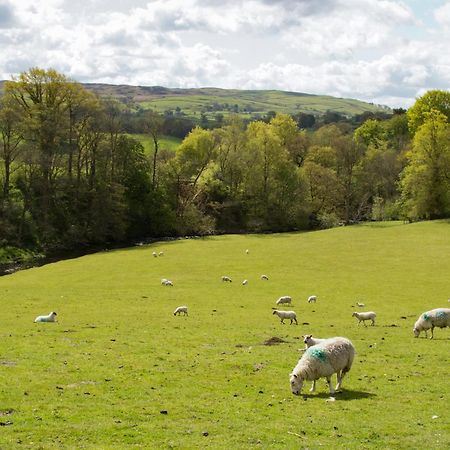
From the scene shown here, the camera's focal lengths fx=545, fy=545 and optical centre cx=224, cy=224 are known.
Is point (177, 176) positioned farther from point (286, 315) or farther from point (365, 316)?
point (365, 316)

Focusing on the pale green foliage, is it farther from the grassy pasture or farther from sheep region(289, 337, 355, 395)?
sheep region(289, 337, 355, 395)

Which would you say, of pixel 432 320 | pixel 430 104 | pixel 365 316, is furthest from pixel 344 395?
pixel 430 104

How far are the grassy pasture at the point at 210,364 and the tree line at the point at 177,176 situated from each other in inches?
1221

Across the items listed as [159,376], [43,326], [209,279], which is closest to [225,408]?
[159,376]

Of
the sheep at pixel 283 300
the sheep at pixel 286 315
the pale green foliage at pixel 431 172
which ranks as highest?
the pale green foliage at pixel 431 172

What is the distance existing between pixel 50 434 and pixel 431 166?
3256 inches

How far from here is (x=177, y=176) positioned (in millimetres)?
97250

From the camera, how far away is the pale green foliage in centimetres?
8631

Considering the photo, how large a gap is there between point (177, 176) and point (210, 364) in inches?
3055

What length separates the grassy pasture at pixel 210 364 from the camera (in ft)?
→ 47.1

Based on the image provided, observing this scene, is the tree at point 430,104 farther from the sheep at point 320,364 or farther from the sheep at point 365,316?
the sheep at point 320,364

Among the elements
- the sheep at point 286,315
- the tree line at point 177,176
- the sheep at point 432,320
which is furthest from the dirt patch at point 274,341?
the tree line at point 177,176

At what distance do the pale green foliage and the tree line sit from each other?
165mm

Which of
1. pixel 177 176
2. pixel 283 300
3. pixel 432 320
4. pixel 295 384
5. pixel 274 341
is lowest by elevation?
pixel 283 300
